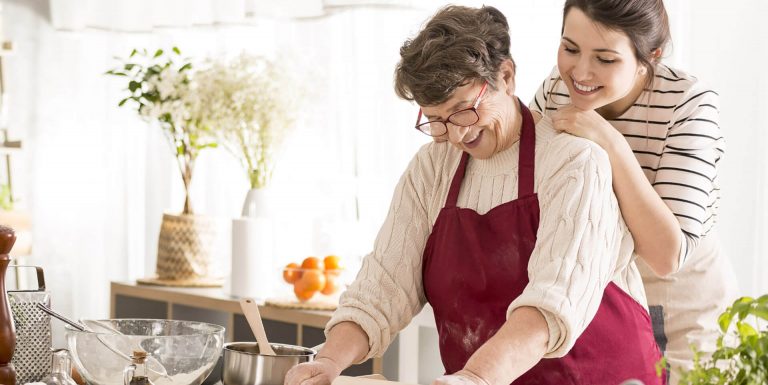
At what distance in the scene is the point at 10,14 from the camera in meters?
4.95

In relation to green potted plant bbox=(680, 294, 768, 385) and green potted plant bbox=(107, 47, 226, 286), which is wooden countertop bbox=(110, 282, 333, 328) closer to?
green potted plant bbox=(107, 47, 226, 286)

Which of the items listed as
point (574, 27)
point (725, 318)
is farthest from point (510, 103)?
point (725, 318)

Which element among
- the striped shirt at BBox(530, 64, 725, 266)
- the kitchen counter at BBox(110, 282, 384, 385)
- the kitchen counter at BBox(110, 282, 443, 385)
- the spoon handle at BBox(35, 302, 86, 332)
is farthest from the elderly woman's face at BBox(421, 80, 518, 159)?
the kitchen counter at BBox(110, 282, 384, 385)

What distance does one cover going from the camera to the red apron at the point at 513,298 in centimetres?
162

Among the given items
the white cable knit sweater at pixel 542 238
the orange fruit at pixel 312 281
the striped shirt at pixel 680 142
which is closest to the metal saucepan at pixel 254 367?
the white cable knit sweater at pixel 542 238

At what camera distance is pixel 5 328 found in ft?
5.08

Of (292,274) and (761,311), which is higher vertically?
(761,311)

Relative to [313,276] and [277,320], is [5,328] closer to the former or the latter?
[313,276]

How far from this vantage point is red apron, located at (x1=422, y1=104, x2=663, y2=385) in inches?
64.0

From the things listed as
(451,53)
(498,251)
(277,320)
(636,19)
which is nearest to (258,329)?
(498,251)

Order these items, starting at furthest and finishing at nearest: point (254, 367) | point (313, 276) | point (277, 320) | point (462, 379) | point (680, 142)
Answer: point (277, 320)
point (313, 276)
point (680, 142)
point (254, 367)
point (462, 379)

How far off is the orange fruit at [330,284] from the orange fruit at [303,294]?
0.12ft

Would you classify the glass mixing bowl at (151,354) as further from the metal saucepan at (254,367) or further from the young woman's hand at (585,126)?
the young woman's hand at (585,126)

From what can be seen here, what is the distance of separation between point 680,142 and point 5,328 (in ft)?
4.07
